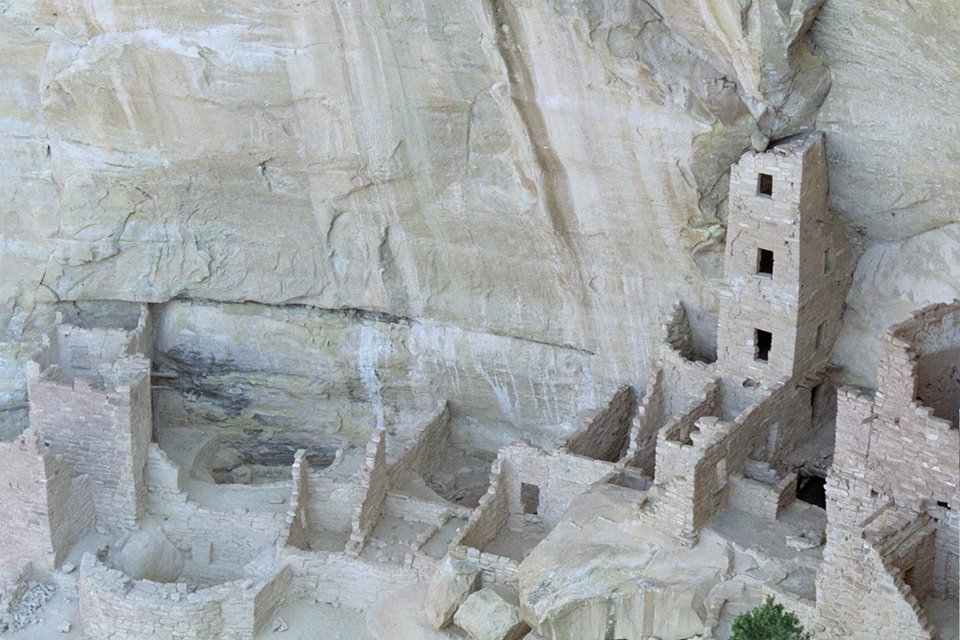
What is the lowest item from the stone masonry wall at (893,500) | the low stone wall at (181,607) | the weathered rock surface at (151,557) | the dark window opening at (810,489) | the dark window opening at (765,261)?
the weathered rock surface at (151,557)

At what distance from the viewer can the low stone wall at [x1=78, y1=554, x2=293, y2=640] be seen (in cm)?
1766

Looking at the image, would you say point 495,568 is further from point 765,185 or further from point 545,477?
point 765,185

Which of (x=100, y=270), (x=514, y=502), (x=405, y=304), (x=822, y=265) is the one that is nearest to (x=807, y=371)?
(x=822, y=265)

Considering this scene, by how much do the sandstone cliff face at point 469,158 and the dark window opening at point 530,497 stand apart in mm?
1626

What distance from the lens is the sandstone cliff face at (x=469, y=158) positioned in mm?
16219

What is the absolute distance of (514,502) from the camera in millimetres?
18281

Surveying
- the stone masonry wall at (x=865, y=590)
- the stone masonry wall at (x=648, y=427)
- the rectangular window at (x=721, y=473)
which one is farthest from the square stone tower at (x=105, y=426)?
the stone masonry wall at (x=865, y=590)

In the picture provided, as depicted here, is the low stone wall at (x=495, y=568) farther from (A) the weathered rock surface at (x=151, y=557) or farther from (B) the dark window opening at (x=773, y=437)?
(A) the weathered rock surface at (x=151, y=557)

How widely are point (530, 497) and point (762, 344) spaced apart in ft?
8.51

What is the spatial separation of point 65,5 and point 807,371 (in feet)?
25.1

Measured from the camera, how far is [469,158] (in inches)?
722

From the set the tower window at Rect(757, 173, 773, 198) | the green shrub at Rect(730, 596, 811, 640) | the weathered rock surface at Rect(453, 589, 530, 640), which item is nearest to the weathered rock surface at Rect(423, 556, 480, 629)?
the weathered rock surface at Rect(453, 589, 530, 640)

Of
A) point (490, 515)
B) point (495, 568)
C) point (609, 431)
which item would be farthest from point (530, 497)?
point (495, 568)

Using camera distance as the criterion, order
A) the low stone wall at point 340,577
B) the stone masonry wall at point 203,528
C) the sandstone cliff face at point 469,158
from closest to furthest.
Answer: the sandstone cliff face at point 469,158
the low stone wall at point 340,577
the stone masonry wall at point 203,528
